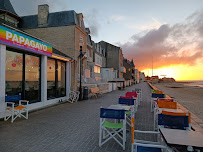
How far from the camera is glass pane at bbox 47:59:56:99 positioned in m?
11.1

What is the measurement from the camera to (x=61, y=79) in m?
12.8

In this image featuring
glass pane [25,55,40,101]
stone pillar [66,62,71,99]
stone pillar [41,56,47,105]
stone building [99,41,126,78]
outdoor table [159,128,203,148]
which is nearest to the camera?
outdoor table [159,128,203,148]

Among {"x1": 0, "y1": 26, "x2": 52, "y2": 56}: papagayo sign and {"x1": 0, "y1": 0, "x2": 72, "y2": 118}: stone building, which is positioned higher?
{"x1": 0, "y1": 26, "x2": 52, "y2": 56}: papagayo sign

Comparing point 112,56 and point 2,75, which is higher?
point 112,56

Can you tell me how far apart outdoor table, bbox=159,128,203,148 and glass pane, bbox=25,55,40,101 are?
337 inches

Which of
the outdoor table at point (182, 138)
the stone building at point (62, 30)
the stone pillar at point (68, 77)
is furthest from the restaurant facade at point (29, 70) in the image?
the outdoor table at point (182, 138)

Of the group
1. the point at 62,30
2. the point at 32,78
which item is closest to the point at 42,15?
the point at 62,30

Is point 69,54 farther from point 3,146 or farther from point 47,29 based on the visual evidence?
point 3,146

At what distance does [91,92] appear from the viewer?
15648mm

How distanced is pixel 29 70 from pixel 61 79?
3791 mm

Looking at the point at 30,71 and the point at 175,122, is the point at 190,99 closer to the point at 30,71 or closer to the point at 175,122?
the point at 175,122

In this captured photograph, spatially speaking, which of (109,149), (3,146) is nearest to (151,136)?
(109,149)

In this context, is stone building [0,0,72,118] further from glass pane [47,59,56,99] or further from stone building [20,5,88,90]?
stone building [20,5,88,90]

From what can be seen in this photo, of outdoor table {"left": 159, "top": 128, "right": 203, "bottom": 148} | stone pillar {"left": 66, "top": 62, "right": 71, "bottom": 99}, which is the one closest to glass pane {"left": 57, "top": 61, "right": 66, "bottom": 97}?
stone pillar {"left": 66, "top": 62, "right": 71, "bottom": 99}
